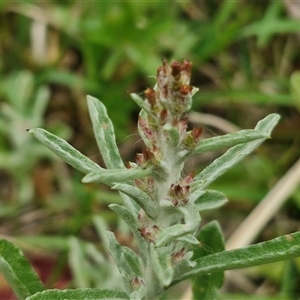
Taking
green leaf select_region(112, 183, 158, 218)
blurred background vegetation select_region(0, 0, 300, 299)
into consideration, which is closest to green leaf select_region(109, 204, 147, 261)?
green leaf select_region(112, 183, 158, 218)

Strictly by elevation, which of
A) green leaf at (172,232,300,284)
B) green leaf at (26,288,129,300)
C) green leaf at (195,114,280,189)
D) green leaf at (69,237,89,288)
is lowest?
green leaf at (172,232,300,284)

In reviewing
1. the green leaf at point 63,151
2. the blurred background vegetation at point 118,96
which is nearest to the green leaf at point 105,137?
the green leaf at point 63,151

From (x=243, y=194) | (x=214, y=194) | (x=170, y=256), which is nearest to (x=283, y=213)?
(x=243, y=194)

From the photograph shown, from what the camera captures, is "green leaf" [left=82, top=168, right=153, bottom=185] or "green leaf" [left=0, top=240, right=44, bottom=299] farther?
"green leaf" [left=0, top=240, right=44, bottom=299]

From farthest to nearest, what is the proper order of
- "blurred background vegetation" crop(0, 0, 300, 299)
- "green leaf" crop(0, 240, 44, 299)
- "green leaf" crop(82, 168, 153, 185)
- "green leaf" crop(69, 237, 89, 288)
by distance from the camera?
"blurred background vegetation" crop(0, 0, 300, 299), "green leaf" crop(69, 237, 89, 288), "green leaf" crop(0, 240, 44, 299), "green leaf" crop(82, 168, 153, 185)

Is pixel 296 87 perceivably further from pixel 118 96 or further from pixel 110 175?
pixel 110 175

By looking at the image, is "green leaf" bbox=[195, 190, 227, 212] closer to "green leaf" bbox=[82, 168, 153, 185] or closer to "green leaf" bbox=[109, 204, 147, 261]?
"green leaf" bbox=[109, 204, 147, 261]

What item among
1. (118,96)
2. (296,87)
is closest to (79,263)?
(118,96)
